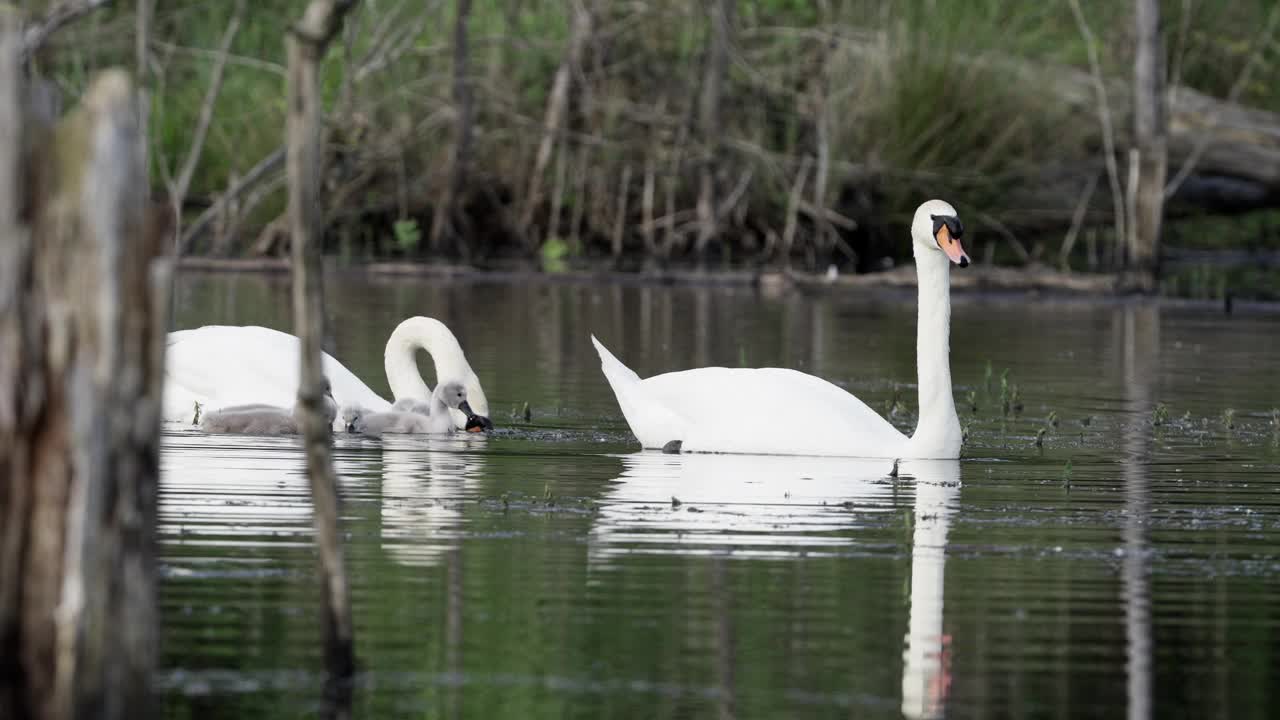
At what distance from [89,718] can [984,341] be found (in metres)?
14.7

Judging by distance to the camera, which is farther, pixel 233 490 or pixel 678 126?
pixel 678 126

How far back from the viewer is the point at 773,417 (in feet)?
36.7

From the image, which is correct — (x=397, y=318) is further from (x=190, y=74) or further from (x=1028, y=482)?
(x=190, y=74)

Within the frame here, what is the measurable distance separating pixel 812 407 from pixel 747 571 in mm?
3420

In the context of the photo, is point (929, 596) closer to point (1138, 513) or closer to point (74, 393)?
point (1138, 513)

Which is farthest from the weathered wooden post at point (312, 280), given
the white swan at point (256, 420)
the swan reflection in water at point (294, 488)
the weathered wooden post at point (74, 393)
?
the white swan at point (256, 420)

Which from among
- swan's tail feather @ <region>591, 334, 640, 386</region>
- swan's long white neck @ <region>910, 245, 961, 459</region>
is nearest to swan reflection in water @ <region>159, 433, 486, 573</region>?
swan's tail feather @ <region>591, 334, 640, 386</region>

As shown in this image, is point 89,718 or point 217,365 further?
point 217,365

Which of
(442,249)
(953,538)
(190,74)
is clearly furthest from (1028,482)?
(190,74)

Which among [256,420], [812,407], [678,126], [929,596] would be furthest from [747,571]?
[678,126]

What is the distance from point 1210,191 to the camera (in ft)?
101

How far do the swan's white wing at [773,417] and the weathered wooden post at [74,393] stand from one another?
630 cm

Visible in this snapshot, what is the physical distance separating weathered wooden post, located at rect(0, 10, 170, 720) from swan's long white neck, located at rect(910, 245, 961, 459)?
630 cm

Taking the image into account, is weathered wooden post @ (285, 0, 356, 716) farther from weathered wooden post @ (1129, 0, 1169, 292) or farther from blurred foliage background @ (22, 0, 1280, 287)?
blurred foliage background @ (22, 0, 1280, 287)
